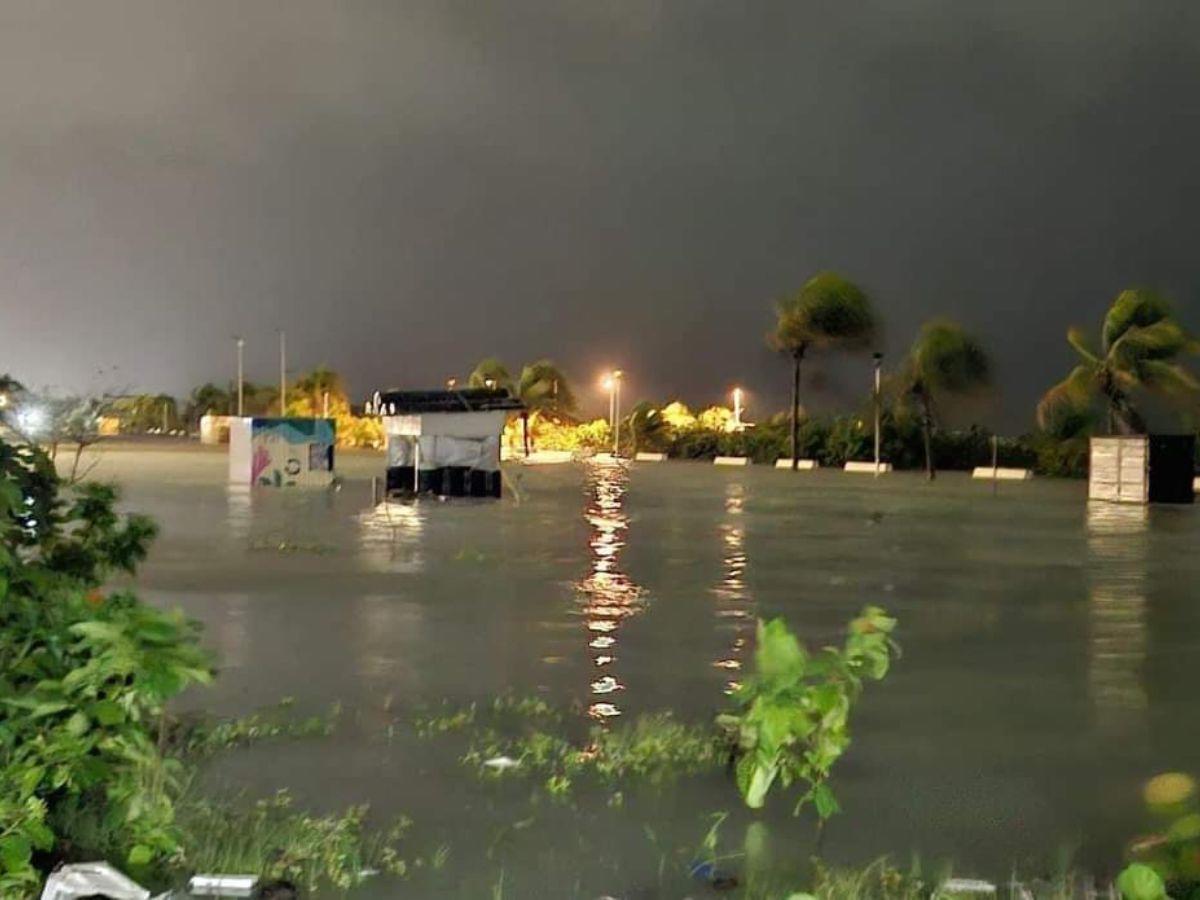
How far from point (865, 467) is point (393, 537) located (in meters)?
32.1

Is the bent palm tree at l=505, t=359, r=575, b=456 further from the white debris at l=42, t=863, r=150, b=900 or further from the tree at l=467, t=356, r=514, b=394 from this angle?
the white debris at l=42, t=863, r=150, b=900

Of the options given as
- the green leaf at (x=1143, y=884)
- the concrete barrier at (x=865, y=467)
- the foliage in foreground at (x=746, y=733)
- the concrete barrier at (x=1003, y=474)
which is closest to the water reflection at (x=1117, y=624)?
the foliage in foreground at (x=746, y=733)

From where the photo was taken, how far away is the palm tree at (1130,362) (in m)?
36.9

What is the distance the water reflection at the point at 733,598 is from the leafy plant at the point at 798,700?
3082 millimetres

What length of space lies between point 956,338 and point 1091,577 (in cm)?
2929

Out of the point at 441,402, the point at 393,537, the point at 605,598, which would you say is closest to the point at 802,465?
the point at 441,402

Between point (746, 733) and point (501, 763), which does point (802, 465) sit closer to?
point (501, 763)

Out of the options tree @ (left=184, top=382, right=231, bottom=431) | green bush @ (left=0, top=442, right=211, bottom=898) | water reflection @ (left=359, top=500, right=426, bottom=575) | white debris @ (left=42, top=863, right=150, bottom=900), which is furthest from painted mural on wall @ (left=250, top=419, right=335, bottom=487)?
tree @ (left=184, top=382, right=231, bottom=431)

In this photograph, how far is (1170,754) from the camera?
22.4 feet

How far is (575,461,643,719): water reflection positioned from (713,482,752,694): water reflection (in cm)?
76

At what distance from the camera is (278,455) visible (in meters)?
31.3

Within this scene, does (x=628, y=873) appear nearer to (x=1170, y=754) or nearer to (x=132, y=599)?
(x=132, y=599)

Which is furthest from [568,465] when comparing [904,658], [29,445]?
[29,445]

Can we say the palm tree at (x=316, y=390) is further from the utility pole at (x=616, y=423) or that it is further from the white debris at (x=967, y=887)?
the white debris at (x=967, y=887)
